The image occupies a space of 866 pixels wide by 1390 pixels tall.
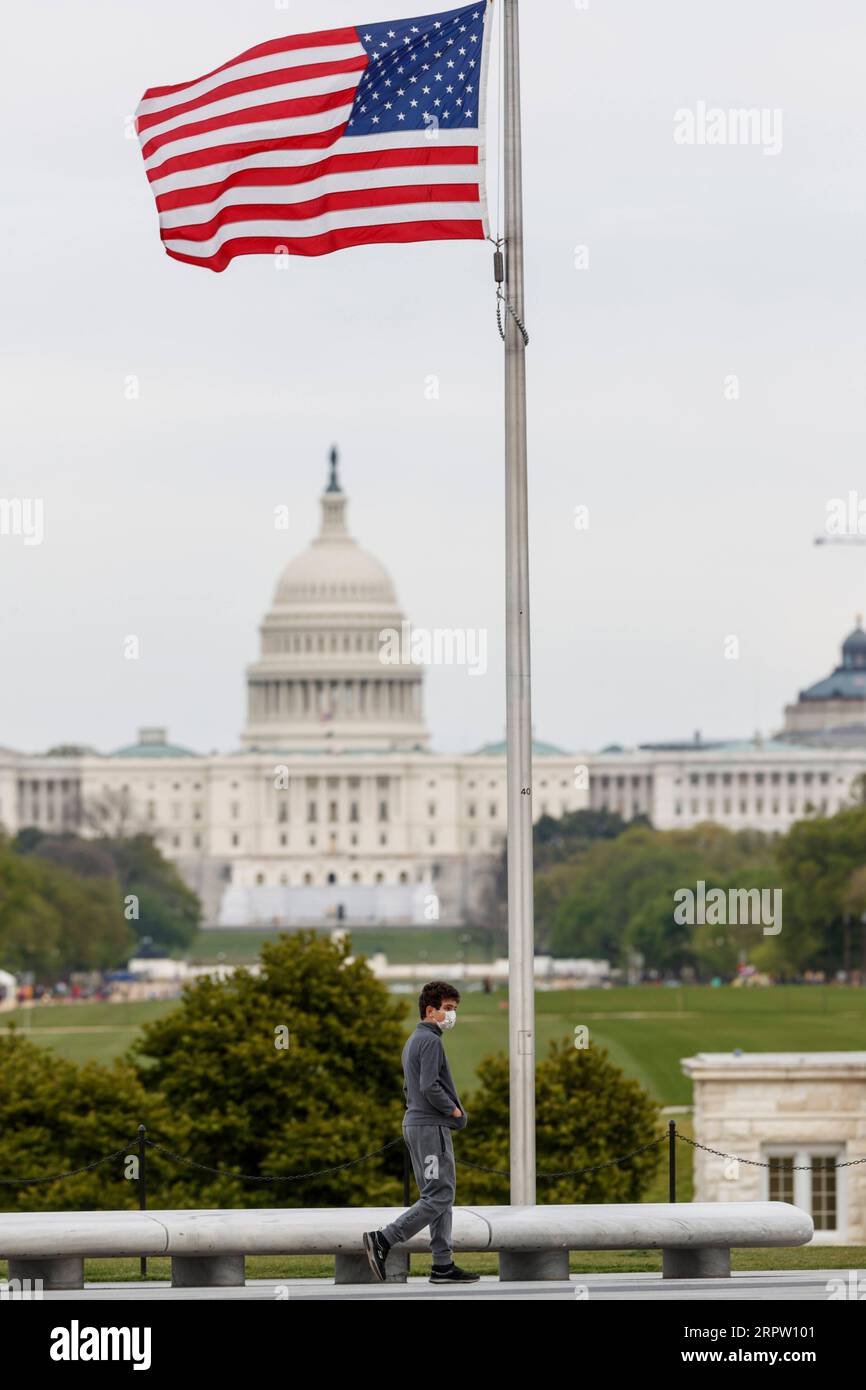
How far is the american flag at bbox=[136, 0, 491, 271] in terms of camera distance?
21.4 metres

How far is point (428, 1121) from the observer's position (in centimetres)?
1922

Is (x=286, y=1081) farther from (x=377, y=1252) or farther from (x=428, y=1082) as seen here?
(x=428, y=1082)

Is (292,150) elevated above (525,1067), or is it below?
above

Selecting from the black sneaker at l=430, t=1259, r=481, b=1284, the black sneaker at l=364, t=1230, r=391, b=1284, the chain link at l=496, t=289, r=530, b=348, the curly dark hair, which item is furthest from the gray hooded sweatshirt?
the chain link at l=496, t=289, r=530, b=348

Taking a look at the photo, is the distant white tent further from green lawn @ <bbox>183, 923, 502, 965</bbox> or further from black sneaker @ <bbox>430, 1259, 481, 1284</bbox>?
black sneaker @ <bbox>430, 1259, 481, 1284</bbox>

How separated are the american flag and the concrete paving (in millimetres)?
7156

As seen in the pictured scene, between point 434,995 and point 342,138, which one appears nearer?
point 434,995

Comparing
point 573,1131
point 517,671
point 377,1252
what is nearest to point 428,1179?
point 377,1252

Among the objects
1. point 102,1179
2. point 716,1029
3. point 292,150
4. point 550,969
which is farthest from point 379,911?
point 292,150

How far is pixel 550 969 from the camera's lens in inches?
5000

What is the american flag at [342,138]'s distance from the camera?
2142 cm

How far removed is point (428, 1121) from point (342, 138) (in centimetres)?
698

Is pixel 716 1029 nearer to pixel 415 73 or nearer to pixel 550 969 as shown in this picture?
pixel 550 969
